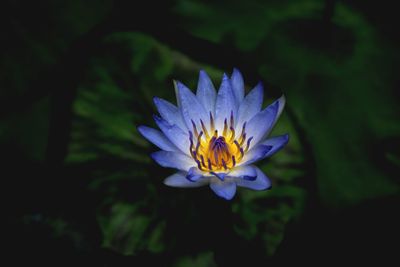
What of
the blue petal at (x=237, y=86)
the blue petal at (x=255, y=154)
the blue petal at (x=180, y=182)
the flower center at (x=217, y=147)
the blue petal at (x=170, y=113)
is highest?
the blue petal at (x=237, y=86)

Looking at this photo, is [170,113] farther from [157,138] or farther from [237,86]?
[237,86]

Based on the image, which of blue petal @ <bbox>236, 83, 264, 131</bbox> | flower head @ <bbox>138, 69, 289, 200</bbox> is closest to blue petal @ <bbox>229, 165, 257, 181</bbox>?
flower head @ <bbox>138, 69, 289, 200</bbox>

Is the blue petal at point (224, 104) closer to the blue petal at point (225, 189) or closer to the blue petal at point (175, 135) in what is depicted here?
the blue petal at point (175, 135)

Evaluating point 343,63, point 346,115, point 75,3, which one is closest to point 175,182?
point 346,115

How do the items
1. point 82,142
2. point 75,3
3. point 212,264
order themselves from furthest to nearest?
1. point 75,3
2. point 82,142
3. point 212,264

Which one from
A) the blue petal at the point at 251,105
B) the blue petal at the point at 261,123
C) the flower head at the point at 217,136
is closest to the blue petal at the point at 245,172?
the flower head at the point at 217,136

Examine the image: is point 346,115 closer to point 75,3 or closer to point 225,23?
point 225,23
